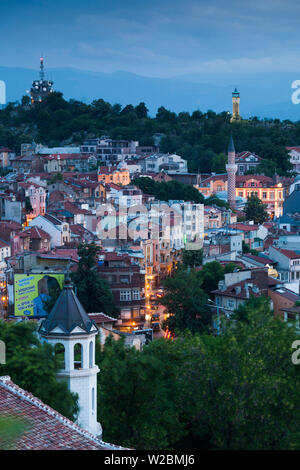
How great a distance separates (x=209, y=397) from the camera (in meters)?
10.7

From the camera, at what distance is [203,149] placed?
56.7 metres

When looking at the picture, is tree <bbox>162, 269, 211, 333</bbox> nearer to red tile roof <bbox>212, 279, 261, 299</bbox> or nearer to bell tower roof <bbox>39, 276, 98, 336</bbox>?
red tile roof <bbox>212, 279, 261, 299</bbox>

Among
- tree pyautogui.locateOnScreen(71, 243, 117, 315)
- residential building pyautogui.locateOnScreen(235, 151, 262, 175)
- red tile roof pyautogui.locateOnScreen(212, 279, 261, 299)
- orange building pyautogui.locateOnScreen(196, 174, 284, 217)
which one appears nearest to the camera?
red tile roof pyautogui.locateOnScreen(212, 279, 261, 299)

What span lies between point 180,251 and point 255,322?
683 inches

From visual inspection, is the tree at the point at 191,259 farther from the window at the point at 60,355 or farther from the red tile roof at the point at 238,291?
the window at the point at 60,355

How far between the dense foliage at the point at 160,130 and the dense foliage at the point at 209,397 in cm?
4064

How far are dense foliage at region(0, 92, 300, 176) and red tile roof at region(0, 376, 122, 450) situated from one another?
44796 millimetres

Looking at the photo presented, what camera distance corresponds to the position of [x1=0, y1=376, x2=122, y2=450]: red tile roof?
663 cm

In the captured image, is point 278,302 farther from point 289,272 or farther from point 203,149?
point 203,149

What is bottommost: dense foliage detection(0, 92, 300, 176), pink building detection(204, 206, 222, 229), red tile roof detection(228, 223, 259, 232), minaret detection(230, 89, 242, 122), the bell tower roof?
the bell tower roof

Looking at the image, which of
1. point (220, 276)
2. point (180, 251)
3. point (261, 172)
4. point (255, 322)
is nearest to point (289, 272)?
point (220, 276)

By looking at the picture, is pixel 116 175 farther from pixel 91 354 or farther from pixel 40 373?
pixel 40 373

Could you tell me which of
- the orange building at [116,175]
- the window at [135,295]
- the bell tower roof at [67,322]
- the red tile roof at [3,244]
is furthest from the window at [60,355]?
the orange building at [116,175]

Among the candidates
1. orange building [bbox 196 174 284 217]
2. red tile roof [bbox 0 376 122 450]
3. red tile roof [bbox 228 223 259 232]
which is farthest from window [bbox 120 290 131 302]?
orange building [bbox 196 174 284 217]
